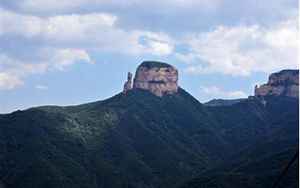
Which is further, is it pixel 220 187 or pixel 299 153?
pixel 220 187

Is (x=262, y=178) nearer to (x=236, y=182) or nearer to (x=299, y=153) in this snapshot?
(x=236, y=182)

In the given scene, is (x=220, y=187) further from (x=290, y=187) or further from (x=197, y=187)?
(x=290, y=187)

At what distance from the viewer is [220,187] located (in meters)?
184

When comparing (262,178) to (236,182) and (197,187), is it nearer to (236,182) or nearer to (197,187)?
(236,182)

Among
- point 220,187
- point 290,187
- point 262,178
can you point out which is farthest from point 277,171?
point 290,187

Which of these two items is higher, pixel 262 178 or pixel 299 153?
pixel 299 153

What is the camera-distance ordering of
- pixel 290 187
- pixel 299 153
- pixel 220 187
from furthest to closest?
pixel 220 187, pixel 290 187, pixel 299 153

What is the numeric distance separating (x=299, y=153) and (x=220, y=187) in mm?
174056

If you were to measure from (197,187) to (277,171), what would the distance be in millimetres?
27081

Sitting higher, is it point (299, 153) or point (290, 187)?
point (299, 153)

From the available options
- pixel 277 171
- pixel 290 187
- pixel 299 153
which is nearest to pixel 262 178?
pixel 277 171

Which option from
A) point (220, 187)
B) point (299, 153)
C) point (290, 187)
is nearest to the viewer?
point (299, 153)

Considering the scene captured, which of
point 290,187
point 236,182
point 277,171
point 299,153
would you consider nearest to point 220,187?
point 236,182

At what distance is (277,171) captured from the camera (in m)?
194
